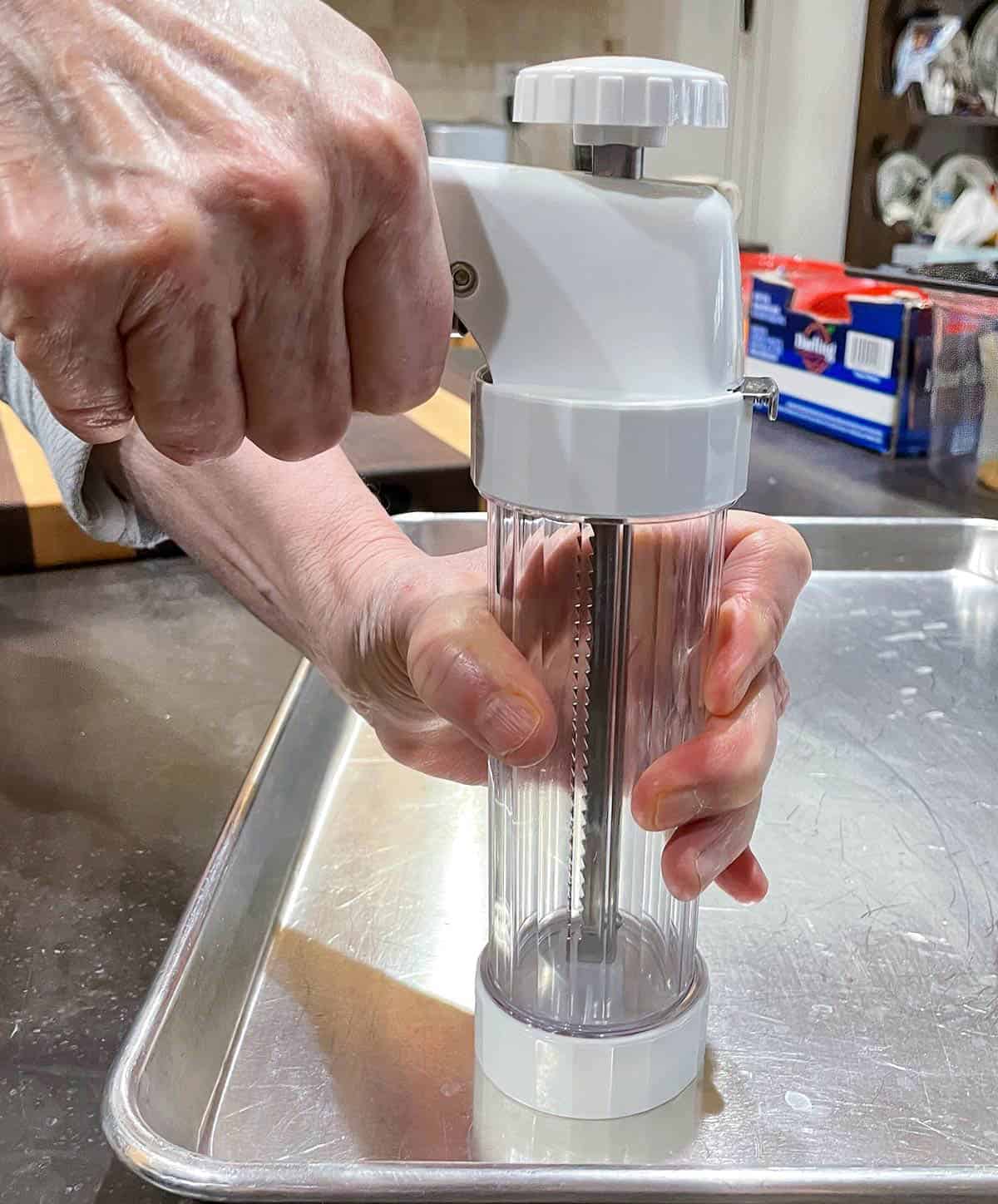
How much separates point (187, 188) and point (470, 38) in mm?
1461

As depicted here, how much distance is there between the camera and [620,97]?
0.69ft

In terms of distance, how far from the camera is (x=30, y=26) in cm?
19

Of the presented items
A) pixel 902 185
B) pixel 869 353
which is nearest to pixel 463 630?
pixel 869 353

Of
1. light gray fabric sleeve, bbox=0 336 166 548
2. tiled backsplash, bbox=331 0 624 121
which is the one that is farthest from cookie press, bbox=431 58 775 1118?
tiled backsplash, bbox=331 0 624 121

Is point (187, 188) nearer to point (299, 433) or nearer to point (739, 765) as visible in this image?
point (299, 433)

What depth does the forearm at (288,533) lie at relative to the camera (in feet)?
1.31

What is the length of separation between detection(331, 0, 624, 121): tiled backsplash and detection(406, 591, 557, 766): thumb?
1343 mm

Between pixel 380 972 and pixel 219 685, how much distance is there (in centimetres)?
20

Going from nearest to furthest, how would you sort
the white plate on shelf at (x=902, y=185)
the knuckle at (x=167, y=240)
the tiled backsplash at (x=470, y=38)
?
the knuckle at (x=167, y=240) → the white plate on shelf at (x=902, y=185) → the tiled backsplash at (x=470, y=38)

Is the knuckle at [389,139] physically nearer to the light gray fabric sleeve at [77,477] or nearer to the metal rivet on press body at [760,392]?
the metal rivet on press body at [760,392]

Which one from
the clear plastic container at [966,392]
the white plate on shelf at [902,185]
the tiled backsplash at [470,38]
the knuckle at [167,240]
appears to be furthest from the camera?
the tiled backsplash at [470,38]

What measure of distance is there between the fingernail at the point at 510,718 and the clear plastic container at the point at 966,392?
635mm

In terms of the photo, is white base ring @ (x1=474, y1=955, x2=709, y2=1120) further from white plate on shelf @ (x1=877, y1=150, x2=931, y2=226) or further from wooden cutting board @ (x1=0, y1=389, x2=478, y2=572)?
white plate on shelf @ (x1=877, y1=150, x2=931, y2=226)

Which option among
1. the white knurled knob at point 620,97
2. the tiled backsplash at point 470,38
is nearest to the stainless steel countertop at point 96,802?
the white knurled knob at point 620,97
